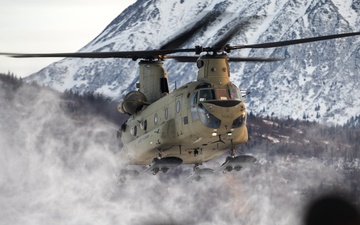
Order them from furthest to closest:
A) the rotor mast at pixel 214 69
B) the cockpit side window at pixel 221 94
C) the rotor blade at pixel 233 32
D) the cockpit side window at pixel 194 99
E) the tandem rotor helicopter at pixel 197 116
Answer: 1. the rotor mast at pixel 214 69
2. the cockpit side window at pixel 194 99
3. the cockpit side window at pixel 221 94
4. the tandem rotor helicopter at pixel 197 116
5. the rotor blade at pixel 233 32

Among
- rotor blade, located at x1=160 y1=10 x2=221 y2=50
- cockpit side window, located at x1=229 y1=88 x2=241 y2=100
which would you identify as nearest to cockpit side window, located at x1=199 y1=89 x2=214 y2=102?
cockpit side window, located at x1=229 y1=88 x2=241 y2=100

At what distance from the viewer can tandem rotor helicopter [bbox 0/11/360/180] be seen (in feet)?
173

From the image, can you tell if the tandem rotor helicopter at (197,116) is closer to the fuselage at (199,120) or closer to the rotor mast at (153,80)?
the fuselage at (199,120)

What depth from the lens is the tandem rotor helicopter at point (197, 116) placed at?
173 feet

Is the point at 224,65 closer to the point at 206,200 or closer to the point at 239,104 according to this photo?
the point at 239,104

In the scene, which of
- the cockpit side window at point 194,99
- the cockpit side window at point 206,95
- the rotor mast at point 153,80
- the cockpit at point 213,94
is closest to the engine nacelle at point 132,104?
the rotor mast at point 153,80

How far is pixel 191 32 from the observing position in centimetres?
5447

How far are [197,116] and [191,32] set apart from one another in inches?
181

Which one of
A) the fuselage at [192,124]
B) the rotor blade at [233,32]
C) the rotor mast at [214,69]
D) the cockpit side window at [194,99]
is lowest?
the fuselage at [192,124]

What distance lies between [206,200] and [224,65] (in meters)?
49.7

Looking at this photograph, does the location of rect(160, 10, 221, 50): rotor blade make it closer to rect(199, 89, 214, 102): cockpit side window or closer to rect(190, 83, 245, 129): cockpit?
rect(190, 83, 245, 129): cockpit

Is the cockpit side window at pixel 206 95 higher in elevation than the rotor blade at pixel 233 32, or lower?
lower

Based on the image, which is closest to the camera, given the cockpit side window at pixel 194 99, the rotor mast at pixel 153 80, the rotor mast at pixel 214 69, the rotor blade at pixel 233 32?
the rotor blade at pixel 233 32

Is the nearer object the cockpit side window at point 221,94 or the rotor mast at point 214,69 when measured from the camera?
the cockpit side window at point 221,94
